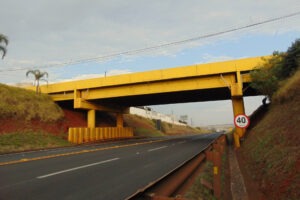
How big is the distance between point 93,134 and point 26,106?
869 cm

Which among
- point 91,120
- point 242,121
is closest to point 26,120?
point 91,120

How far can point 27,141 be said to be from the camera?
24.8 meters

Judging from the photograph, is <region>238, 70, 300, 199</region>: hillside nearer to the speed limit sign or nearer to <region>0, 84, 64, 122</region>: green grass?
the speed limit sign

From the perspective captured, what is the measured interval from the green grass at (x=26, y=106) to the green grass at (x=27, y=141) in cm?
337

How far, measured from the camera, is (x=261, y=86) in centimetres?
2178

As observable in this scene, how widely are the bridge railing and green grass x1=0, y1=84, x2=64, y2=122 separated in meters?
4.93

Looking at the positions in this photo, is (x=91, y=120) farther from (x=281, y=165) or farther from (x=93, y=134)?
(x=281, y=165)

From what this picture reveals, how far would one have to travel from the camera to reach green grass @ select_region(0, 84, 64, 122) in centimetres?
2917

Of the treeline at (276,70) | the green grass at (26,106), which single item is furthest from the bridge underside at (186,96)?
the treeline at (276,70)

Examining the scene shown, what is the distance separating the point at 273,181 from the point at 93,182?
4.96 metres

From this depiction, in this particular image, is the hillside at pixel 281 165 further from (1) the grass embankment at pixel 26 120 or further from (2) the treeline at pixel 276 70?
(1) the grass embankment at pixel 26 120

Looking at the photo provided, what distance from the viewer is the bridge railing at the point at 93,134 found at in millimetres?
29312

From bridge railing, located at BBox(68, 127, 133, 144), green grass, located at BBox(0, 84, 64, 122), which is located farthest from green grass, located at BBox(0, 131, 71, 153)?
green grass, located at BBox(0, 84, 64, 122)

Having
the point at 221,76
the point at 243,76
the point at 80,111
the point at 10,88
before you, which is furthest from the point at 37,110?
the point at 243,76
